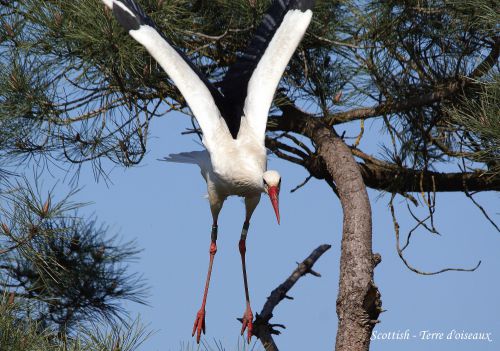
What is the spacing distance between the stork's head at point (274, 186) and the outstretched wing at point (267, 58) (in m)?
0.19

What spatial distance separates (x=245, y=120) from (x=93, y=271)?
0.77 m

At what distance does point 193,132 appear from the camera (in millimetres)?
3357

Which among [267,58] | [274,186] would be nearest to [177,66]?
[267,58]

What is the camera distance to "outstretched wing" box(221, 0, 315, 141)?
300 centimetres

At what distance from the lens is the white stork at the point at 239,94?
2.83 meters

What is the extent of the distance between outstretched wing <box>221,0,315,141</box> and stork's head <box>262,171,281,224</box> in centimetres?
19

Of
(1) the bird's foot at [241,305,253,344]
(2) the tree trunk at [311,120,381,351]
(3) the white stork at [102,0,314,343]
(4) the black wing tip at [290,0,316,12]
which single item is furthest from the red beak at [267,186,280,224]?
(4) the black wing tip at [290,0,316,12]

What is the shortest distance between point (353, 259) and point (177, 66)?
2.78 ft

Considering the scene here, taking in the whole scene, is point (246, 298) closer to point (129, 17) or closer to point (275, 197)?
point (275, 197)

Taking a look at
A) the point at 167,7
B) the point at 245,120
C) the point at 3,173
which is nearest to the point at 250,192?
the point at 245,120

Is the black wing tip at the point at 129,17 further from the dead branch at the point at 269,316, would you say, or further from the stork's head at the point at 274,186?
the dead branch at the point at 269,316

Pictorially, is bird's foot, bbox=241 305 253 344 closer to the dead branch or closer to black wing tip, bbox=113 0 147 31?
the dead branch

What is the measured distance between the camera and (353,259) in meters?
2.71

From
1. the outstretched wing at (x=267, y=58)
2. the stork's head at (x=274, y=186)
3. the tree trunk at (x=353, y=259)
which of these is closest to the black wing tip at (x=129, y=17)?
the outstretched wing at (x=267, y=58)
